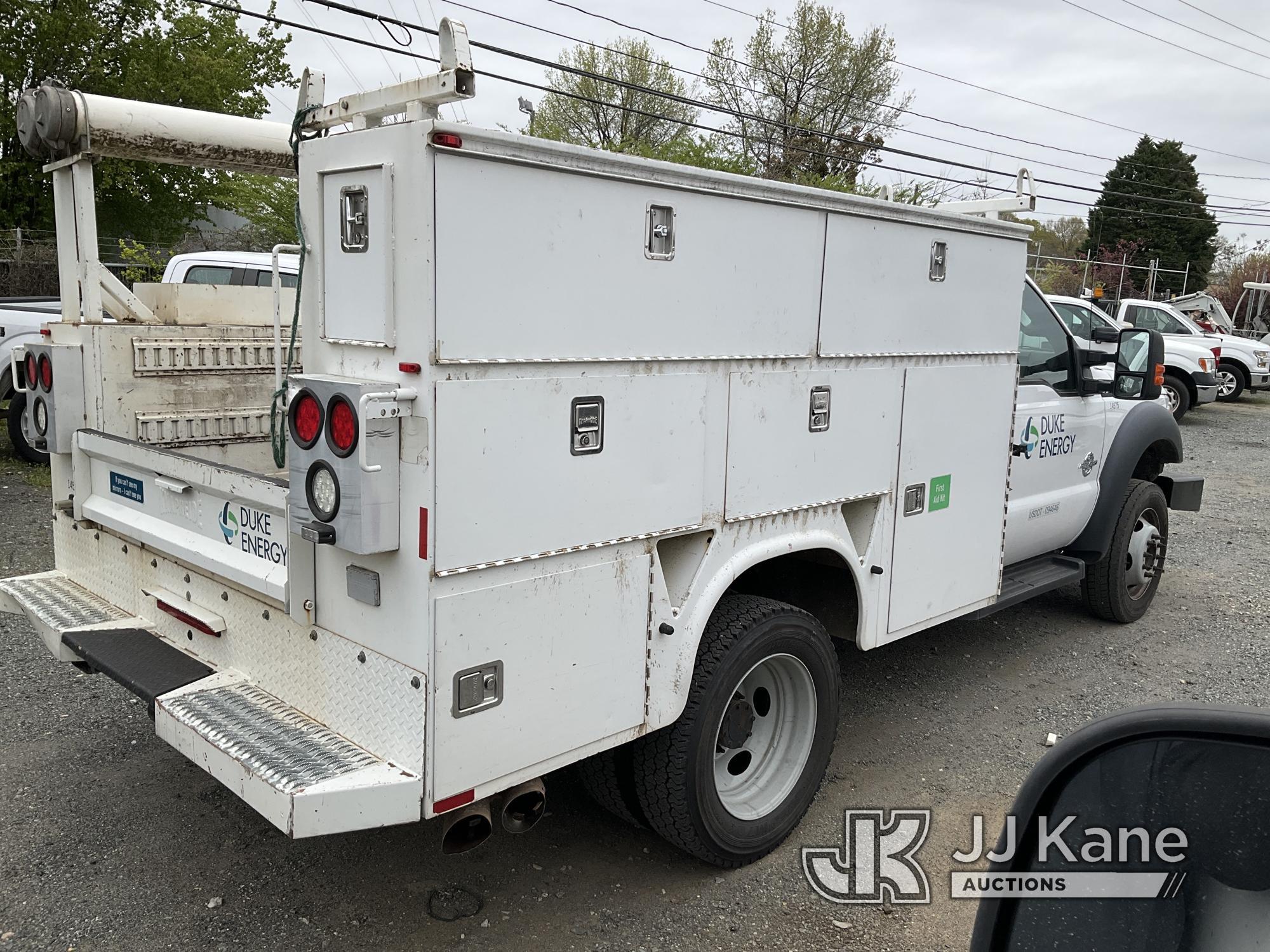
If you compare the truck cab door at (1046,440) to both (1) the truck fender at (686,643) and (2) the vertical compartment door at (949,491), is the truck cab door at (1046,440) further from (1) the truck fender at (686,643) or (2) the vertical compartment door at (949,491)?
(1) the truck fender at (686,643)

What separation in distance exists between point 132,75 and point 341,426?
26539mm

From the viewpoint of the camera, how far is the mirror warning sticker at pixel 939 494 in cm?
415

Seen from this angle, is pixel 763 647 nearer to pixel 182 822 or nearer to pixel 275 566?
pixel 275 566

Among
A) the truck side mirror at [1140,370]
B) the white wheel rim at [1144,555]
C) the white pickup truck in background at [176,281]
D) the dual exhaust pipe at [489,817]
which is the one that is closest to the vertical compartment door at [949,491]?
the truck side mirror at [1140,370]

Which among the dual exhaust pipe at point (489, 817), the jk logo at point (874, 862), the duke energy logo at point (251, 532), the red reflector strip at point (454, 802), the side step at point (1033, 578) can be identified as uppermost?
the duke energy logo at point (251, 532)

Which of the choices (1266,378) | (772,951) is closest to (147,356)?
(772,951)

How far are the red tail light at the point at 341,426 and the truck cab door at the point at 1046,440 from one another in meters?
3.38

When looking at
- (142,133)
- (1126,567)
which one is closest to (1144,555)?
(1126,567)

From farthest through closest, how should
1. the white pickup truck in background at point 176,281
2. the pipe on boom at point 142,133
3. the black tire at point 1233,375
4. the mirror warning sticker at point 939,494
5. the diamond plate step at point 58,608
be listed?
the black tire at point 1233,375 < the white pickup truck in background at point 176,281 < the mirror warning sticker at point 939,494 < the diamond plate step at point 58,608 < the pipe on boom at point 142,133

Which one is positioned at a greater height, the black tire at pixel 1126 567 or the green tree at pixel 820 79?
the green tree at pixel 820 79

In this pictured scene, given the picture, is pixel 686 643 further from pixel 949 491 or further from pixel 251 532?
pixel 949 491

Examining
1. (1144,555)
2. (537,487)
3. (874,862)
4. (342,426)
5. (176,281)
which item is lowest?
(874,862)

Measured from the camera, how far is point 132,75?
24.6 metres

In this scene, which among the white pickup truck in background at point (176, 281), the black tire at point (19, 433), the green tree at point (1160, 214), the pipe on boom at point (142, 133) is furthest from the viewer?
the green tree at point (1160, 214)
